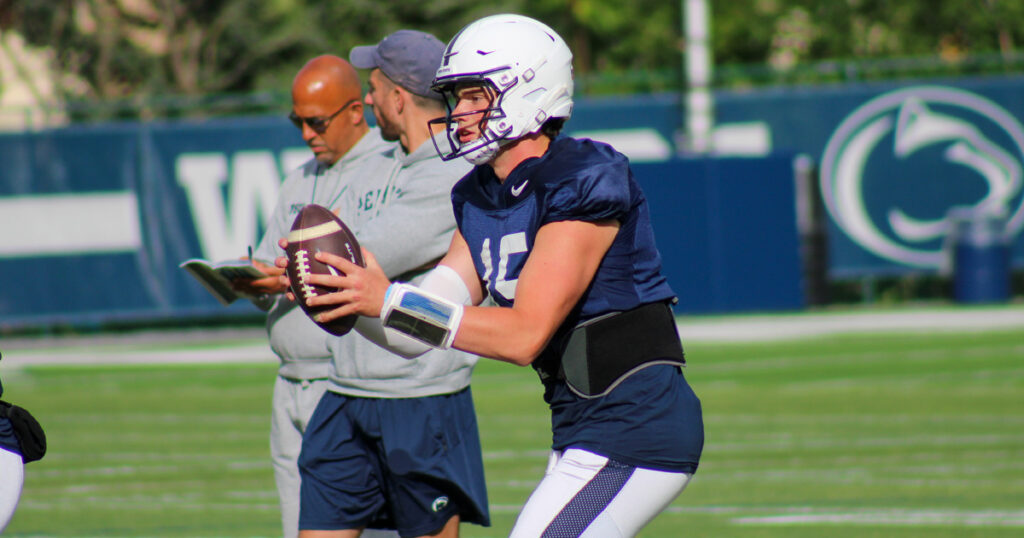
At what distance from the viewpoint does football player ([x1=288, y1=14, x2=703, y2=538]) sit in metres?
3.31

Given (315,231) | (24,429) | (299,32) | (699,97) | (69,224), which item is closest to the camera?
(315,231)

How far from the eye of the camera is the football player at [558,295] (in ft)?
10.9

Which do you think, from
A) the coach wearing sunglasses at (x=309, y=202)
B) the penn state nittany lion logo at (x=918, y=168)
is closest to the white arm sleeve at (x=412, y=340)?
the coach wearing sunglasses at (x=309, y=202)

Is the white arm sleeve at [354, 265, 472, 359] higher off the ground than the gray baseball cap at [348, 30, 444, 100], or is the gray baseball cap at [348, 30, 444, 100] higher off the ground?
the gray baseball cap at [348, 30, 444, 100]

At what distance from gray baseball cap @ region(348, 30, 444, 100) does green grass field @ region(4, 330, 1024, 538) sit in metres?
2.81

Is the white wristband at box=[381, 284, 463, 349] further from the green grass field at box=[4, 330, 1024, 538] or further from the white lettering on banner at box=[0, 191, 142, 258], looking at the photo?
the white lettering on banner at box=[0, 191, 142, 258]

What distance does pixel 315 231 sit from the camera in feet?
11.3

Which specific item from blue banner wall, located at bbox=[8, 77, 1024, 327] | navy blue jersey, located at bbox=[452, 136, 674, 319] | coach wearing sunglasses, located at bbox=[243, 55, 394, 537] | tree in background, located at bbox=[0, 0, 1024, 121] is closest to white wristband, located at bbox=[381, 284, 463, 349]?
navy blue jersey, located at bbox=[452, 136, 674, 319]

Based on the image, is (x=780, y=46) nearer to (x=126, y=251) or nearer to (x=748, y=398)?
(x=126, y=251)

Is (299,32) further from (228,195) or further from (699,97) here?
(699,97)

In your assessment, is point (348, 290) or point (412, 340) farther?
point (412, 340)

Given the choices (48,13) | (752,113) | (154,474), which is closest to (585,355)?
(154,474)

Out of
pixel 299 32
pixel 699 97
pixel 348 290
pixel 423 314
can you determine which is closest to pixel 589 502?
pixel 423 314

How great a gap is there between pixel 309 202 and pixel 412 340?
1.73 metres
